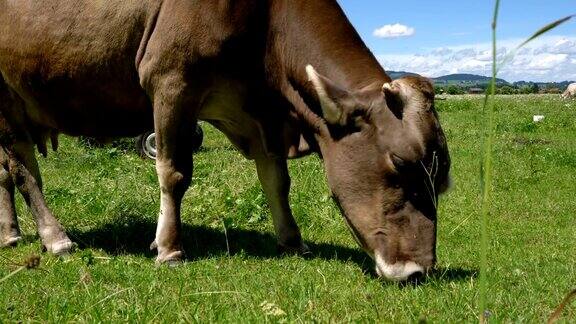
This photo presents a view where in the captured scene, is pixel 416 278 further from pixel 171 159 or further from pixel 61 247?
pixel 61 247

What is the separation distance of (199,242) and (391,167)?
90.9 inches

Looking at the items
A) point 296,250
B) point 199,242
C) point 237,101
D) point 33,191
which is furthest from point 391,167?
point 33,191

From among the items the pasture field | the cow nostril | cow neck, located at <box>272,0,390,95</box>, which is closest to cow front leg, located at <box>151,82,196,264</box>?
the pasture field

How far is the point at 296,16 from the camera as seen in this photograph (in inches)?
207

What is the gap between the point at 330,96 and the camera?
4.75 m

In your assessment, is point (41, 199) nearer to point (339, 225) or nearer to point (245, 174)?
point (339, 225)

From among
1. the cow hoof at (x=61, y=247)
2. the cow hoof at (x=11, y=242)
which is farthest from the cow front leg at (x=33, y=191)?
the cow hoof at (x=11, y=242)

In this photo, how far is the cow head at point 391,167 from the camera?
4.41m

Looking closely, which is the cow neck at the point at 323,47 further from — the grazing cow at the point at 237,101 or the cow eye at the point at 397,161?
the cow eye at the point at 397,161

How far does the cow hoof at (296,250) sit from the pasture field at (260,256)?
9 cm

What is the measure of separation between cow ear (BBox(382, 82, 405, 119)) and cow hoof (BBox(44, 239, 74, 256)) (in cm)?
299

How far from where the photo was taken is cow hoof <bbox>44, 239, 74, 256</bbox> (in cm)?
581

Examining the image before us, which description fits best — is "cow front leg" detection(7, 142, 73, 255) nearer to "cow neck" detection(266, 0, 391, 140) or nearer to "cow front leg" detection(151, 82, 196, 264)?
"cow front leg" detection(151, 82, 196, 264)

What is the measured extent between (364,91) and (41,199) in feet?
10.6
